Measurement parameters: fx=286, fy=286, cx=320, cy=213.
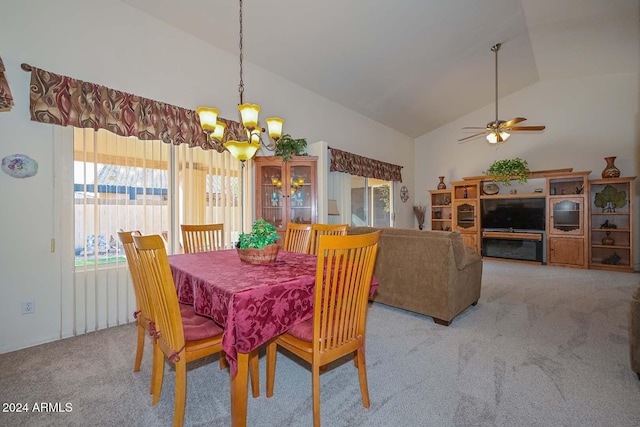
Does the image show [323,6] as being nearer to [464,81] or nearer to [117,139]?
[117,139]

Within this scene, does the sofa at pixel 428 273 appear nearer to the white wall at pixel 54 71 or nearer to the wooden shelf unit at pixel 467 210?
the white wall at pixel 54 71

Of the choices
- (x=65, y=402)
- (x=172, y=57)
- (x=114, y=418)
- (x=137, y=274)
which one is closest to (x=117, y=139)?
(x=172, y=57)

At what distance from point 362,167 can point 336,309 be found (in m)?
4.58

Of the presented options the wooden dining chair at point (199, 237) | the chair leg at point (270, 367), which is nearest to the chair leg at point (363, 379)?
the chair leg at point (270, 367)

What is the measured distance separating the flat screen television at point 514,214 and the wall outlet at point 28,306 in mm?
7305

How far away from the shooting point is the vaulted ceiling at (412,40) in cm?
317

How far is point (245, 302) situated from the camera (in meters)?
1.29

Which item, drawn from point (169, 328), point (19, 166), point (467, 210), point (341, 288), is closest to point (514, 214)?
point (467, 210)

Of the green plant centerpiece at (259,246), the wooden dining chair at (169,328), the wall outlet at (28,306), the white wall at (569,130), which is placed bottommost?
the wall outlet at (28,306)

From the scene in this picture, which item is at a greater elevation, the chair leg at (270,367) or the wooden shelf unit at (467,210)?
the wooden shelf unit at (467,210)

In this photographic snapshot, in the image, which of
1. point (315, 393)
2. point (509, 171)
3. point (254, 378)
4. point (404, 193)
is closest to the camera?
point (315, 393)

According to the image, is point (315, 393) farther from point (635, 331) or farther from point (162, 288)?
point (635, 331)

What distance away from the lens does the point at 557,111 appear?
5.90 m

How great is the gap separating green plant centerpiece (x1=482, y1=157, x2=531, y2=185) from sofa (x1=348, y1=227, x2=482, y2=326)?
359cm
